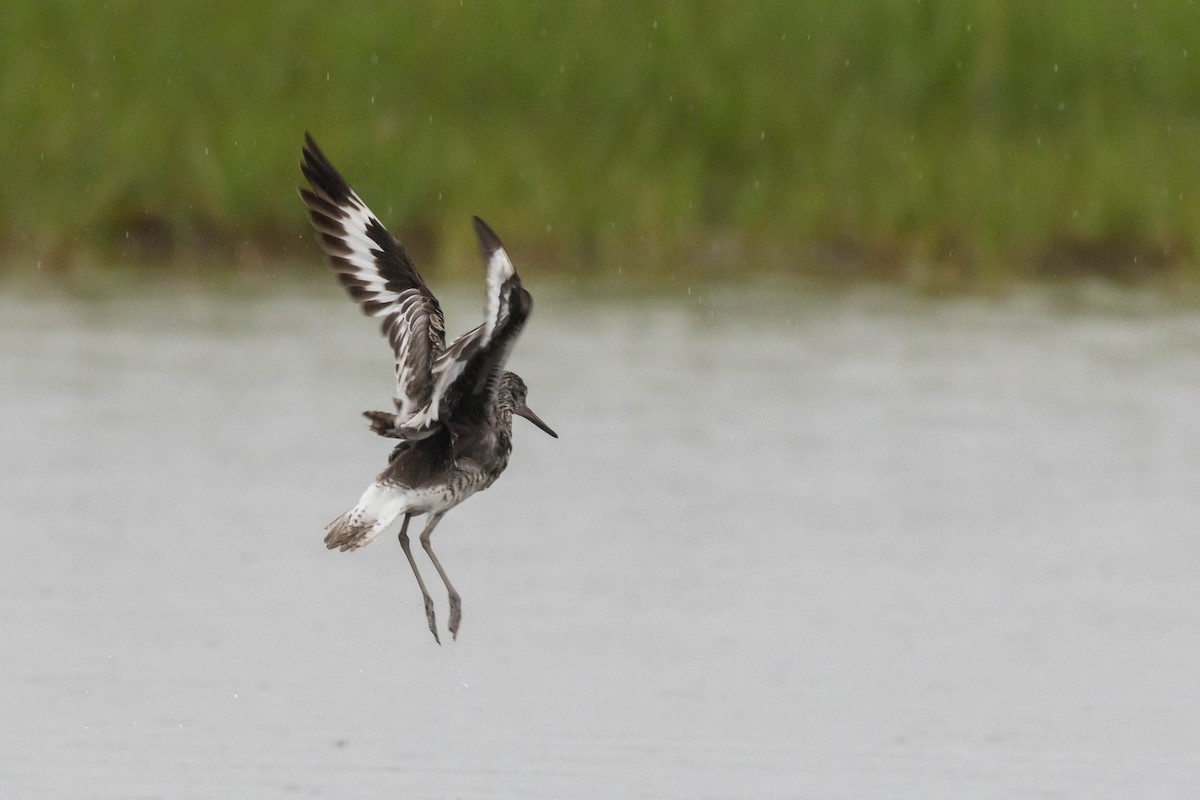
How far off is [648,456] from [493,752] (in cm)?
432

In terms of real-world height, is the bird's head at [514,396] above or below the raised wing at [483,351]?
below

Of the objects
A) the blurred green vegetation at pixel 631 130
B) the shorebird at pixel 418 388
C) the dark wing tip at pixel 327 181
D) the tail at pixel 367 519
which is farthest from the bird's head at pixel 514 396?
the blurred green vegetation at pixel 631 130

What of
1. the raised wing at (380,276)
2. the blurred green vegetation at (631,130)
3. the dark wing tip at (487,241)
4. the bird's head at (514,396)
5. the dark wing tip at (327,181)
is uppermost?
the dark wing tip at (487,241)

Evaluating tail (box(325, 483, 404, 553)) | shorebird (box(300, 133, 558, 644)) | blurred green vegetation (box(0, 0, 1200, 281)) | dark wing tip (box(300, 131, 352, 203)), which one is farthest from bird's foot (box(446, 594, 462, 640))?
blurred green vegetation (box(0, 0, 1200, 281))

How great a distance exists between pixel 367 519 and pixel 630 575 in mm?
1688

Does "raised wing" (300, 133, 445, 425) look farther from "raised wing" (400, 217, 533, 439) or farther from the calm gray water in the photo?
the calm gray water

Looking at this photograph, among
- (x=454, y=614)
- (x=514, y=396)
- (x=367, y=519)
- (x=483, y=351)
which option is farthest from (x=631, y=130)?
(x=483, y=351)

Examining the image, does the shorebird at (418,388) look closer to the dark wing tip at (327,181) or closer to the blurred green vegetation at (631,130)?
the dark wing tip at (327,181)

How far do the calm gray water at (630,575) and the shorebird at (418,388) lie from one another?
53 cm

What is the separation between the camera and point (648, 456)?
1073 cm

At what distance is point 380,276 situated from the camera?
25.7ft

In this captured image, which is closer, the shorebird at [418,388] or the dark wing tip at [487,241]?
the dark wing tip at [487,241]

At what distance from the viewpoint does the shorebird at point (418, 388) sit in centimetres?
677

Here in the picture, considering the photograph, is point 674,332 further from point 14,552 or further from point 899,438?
point 14,552
